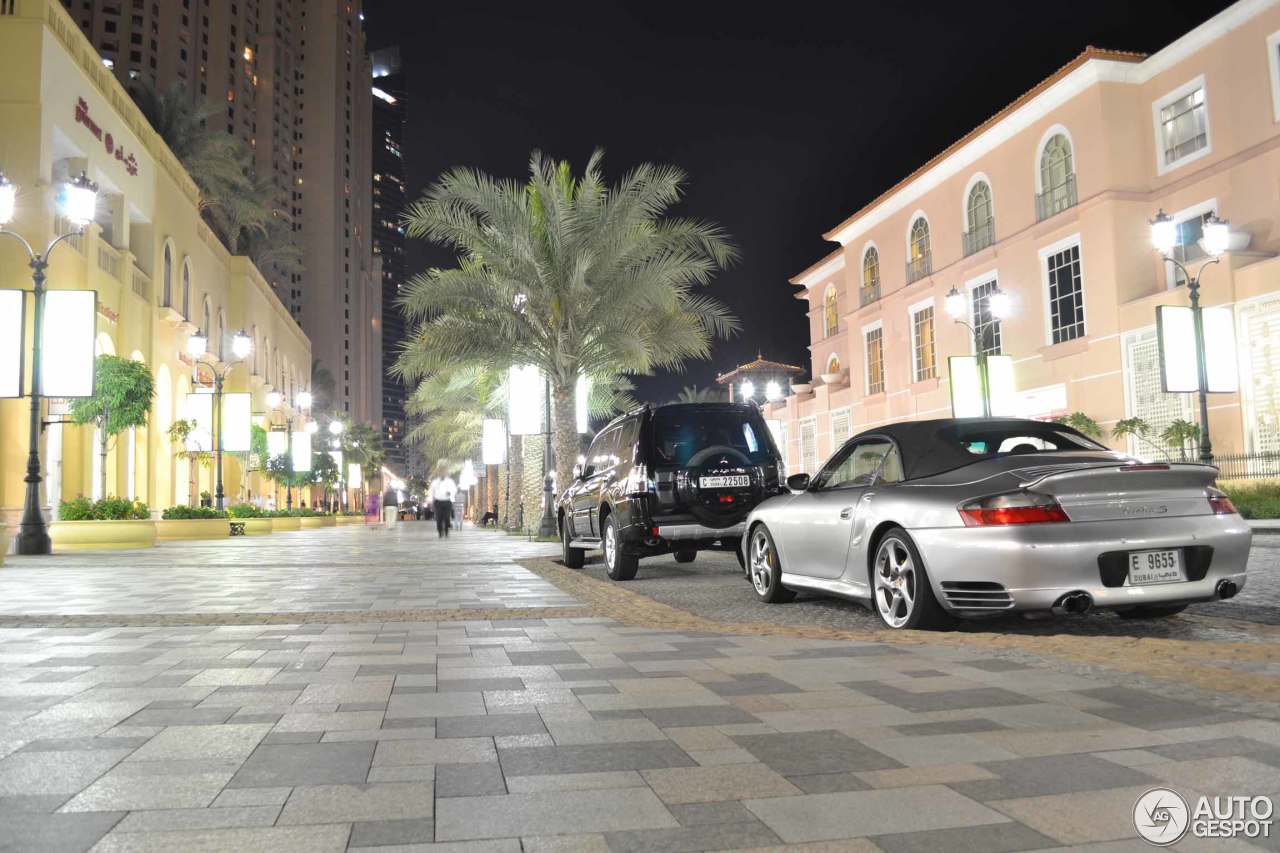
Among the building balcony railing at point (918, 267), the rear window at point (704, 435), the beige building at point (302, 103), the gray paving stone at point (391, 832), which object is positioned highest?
the beige building at point (302, 103)

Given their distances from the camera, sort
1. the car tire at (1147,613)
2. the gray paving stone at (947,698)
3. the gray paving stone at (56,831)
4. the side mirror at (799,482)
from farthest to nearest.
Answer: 1. the side mirror at (799,482)
2. the car tire at (1147,613)
3. the gray paving stone at (947,698)
4. the gray paving stone at (56,831)

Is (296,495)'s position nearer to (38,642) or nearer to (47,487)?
(47,487)

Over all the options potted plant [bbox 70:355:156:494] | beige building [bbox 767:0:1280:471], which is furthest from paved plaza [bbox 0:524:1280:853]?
beige building [bbox 767:0:1280:471]

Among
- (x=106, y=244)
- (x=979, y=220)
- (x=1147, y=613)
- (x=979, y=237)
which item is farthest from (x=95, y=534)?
(x=979, y=220)

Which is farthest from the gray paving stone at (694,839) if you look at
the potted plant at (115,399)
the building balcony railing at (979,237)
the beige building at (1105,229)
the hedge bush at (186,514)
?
the building balcony railing at (979,237)

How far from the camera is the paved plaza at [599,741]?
9.24 ft

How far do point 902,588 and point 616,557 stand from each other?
17.8 feet

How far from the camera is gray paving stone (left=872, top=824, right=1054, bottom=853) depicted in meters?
2.59

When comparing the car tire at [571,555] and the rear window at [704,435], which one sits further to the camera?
the car tire at [571,555]

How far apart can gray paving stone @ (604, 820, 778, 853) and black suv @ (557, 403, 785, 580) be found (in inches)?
324

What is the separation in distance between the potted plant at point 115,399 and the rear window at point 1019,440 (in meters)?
22.4

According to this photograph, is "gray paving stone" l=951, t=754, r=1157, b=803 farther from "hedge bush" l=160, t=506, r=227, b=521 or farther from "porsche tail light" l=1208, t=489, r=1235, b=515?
"hedge bush" l=160, t=506, r=227, b=521

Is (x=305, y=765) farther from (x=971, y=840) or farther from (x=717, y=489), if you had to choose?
(x=717, y=489)

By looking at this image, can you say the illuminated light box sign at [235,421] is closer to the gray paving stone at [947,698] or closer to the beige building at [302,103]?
the gray paving stone at [947,698]
